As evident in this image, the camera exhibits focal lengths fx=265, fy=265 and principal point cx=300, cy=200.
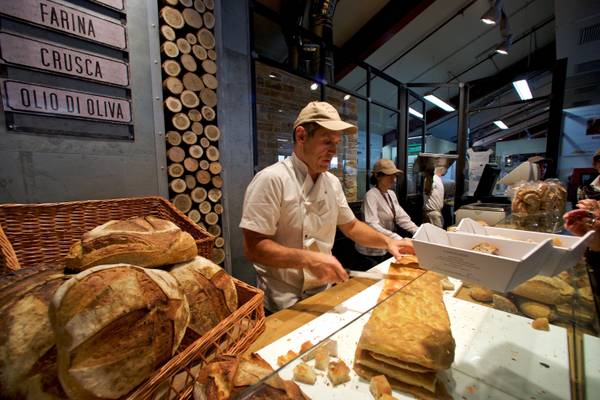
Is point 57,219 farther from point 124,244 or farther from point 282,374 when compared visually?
point 282,374

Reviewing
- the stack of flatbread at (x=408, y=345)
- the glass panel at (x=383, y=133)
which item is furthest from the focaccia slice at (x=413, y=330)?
the glass panel at (x=383, y=133)

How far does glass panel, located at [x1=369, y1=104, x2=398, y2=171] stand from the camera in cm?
540

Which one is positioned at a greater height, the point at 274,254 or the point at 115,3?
the point at 115,3

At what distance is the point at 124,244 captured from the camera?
0.83 metres

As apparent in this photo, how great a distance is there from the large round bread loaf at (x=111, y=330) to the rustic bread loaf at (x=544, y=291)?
1067 millimetres

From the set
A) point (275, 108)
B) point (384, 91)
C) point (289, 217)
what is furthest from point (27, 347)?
point (384, 91)

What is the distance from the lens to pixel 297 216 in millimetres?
1713

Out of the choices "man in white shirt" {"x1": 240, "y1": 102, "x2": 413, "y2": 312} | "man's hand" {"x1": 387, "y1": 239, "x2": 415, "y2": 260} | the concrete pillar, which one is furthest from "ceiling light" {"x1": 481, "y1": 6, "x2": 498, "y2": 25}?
"man's hand" {"x1": 387, "y1": 239, "x2": 415, "y2": 260}

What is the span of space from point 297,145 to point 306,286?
0.93 metres

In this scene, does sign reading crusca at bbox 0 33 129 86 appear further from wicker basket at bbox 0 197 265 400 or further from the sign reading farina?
wicker basket at bbox 0 197 265 400

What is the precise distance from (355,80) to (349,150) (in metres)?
1.59

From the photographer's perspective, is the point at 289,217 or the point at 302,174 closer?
the point at 289,217

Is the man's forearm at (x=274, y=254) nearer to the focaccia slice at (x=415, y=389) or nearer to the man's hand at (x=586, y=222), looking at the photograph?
the focaccia slice at (x=415, y=389)

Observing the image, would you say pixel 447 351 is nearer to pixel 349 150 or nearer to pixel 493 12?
pixel 349 150
